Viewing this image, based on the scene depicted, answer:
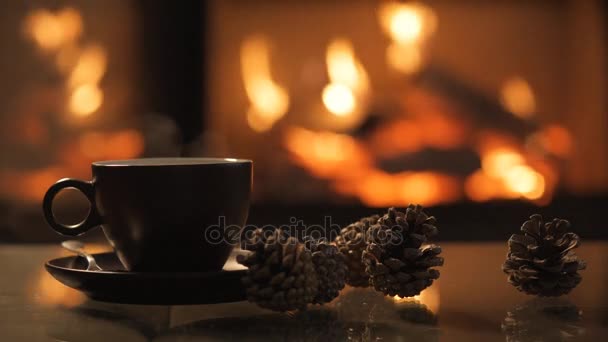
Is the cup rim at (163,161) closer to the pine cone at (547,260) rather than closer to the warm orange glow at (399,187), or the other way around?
the pine cone at (547,260)

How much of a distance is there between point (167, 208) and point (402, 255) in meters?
0.18

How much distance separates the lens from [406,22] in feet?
5.70

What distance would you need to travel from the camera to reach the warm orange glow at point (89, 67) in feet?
5.43

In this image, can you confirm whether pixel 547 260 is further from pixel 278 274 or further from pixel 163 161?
pixel 163 161

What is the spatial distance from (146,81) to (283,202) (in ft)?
1.24

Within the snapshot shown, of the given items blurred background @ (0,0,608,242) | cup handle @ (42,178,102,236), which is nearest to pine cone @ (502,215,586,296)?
cup handle @ (42,178,102,236)

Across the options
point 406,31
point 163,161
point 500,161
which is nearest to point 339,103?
point 406,31

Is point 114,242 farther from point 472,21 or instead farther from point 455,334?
point 472,21

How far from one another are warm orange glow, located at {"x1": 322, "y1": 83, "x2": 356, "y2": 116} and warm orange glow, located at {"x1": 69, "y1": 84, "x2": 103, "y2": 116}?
473mm

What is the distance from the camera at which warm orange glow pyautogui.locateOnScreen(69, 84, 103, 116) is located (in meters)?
1.65

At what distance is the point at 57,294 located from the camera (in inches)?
25.4

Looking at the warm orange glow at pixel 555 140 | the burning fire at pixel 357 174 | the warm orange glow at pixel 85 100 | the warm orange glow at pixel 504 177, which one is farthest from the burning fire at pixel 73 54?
the warm orange glow at pixel 555 140

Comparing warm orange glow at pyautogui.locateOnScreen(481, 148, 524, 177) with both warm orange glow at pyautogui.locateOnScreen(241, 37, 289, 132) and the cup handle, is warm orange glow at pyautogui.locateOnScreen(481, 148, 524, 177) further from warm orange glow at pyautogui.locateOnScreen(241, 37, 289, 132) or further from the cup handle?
the cup handle

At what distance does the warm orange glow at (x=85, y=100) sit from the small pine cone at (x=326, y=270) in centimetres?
118
